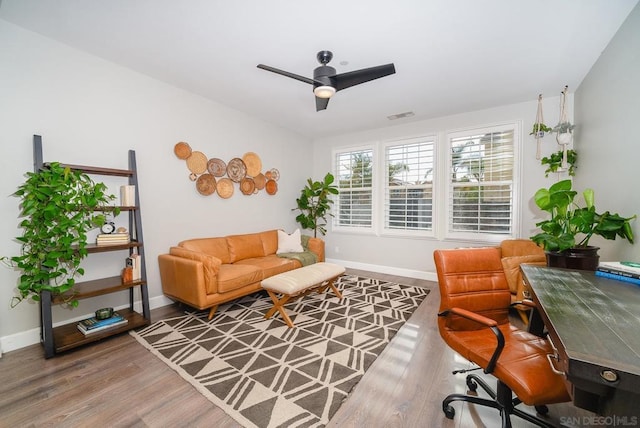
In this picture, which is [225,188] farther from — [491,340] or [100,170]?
[491,340]

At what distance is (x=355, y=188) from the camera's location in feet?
17.5

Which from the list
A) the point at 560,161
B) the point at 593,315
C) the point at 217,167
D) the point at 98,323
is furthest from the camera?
the point at 217,167

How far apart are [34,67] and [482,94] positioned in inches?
197

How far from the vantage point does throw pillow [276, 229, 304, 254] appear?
14.4ft

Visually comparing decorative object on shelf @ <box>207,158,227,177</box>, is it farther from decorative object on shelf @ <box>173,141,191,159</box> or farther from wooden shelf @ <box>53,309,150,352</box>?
wooden shelf @ <box>53,309,150,352</box>

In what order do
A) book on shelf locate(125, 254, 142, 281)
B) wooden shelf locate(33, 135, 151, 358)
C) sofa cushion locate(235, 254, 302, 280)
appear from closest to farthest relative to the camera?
wooden shelf locate(33, 135, 151, 358) → book on shelf locate(125, 254, 142, 281) → sofa cushion locate(235, 254, 302, 280)

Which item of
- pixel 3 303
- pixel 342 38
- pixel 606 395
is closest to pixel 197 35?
pixel 342 38

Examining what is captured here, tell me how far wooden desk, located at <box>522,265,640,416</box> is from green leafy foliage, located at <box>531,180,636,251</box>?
0.60 meters

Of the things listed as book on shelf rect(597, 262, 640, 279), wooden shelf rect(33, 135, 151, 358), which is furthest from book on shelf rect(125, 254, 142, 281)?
book on shelf rect(597, 262, 640, 279)

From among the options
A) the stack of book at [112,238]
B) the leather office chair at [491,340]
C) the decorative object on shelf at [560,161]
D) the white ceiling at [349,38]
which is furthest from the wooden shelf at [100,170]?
the decorative object on shelf at [560,161]

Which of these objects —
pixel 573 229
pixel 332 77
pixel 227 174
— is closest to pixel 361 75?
pixel 332 77

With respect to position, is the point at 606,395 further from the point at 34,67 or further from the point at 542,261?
the point at 34,67

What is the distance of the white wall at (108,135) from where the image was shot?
2281mm

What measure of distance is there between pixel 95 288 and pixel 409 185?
4.58m
